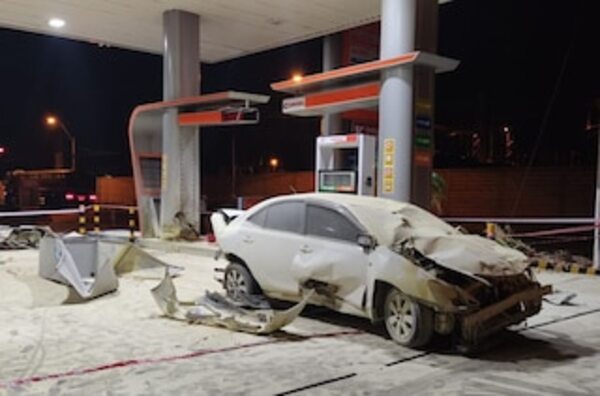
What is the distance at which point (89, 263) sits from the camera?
9.82m

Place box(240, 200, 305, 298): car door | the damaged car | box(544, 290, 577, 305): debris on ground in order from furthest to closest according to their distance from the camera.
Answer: box(544, 290, 577, 305): debris on ground, box(240, 200, 305, 298): car door, the damaged car

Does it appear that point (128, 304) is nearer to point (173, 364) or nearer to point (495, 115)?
point (173, 364)

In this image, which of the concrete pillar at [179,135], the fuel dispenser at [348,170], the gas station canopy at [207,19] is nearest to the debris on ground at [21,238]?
the concrete pillar at [179,135]

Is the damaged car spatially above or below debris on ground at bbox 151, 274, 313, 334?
above

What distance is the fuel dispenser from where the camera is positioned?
10.5m

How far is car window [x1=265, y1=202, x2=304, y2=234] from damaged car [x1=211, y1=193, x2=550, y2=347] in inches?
0.5

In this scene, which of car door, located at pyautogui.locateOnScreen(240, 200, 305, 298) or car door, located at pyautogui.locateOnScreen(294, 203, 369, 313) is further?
car door, located at pyautogui.locateOnScreen(240, 200, 305, 298)

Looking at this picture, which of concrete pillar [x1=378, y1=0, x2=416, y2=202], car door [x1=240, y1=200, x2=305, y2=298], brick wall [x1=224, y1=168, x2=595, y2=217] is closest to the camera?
car door [x1=240, y1=200, x2=305, y2=298]

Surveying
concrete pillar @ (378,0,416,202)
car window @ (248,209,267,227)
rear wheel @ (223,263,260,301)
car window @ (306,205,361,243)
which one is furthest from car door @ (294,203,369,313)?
concrete pillar @ (378,0,416,202)

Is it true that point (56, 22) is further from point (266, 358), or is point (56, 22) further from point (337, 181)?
point (266, 358)

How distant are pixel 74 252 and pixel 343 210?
4.84 metres

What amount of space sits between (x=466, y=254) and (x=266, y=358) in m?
2.19

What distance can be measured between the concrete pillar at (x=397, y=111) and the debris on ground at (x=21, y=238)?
8.93 m

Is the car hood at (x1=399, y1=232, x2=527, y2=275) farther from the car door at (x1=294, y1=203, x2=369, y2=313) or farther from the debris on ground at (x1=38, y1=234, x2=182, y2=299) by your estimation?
the debris on ground at (x1=38, y1=234, x2=182, y2=299)
